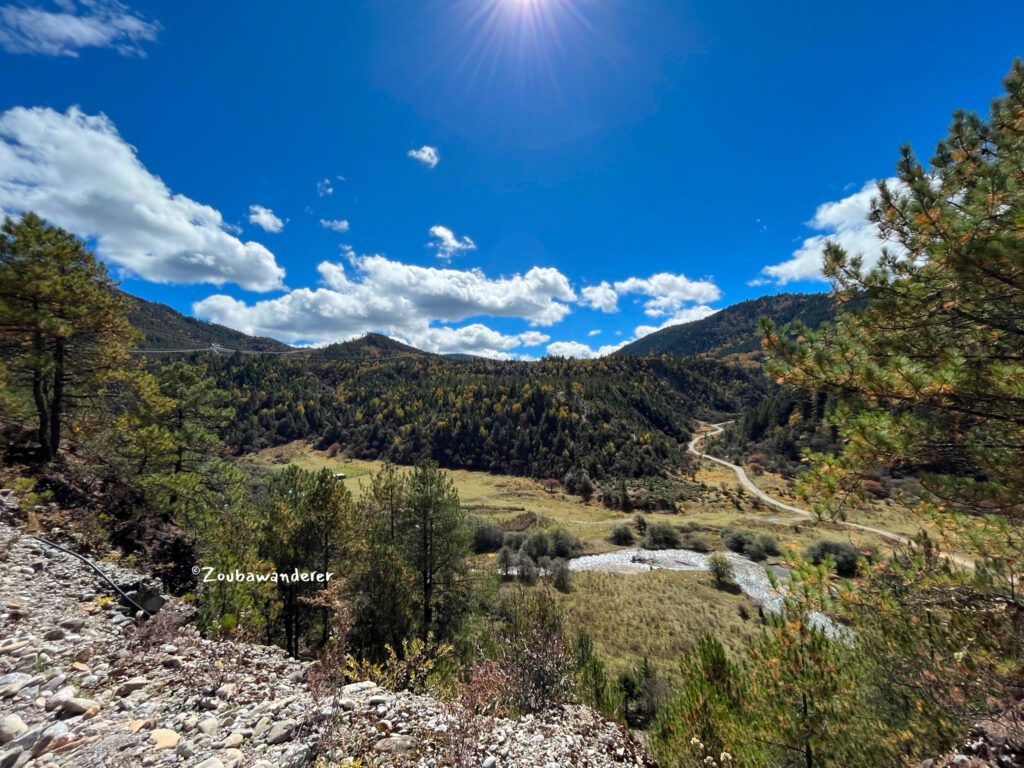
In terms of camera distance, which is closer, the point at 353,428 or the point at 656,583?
the point at 656,583

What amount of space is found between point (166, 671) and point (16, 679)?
1375 mm

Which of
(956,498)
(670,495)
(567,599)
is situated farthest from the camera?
(670,495)

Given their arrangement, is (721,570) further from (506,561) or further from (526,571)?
(506,561)

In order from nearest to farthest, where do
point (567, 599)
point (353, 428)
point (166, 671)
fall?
point (166, 671)
point (567, 599)
point (353, 428)

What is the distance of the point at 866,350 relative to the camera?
5188 mm

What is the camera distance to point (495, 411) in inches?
4719

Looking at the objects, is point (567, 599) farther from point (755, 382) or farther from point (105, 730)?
point (755, 382)

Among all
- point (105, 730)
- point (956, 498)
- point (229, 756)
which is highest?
point (956, 498)

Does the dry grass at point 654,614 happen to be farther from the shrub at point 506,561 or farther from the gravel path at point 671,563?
the shrub at point 506,561

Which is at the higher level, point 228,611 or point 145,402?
point 145,402

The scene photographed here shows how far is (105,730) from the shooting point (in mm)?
3926

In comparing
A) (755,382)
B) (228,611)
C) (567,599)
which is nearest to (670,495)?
(567,599)

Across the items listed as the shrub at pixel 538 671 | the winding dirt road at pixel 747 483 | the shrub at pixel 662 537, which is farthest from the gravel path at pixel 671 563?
the shrub at pixel 538 671

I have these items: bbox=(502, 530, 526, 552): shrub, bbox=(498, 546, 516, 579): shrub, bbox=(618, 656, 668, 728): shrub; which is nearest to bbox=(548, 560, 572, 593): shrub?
bbox=(498, 546, 516, 579): shrub
